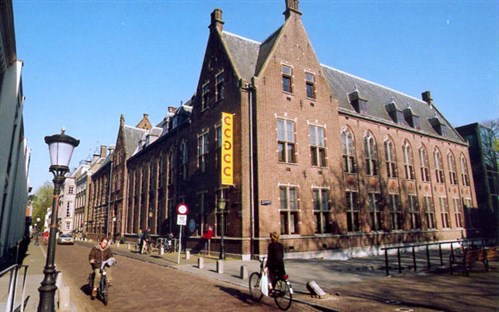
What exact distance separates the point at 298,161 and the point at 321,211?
12.0 ft

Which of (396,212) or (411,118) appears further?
Result: (411,118)

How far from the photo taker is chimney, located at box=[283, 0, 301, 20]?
78.1ft

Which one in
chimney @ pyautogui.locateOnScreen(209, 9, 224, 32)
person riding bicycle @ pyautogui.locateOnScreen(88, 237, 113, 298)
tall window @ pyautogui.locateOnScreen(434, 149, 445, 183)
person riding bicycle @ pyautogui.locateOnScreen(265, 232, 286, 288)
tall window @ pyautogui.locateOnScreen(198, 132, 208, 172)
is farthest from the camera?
tall window @ pyautogui.locateOnScreen(434, 149, 445, 183)

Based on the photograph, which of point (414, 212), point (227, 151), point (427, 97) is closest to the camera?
point (227, 151)

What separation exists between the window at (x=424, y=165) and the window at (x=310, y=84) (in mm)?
14730

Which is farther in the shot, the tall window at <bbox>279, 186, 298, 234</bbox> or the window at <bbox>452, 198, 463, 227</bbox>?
the window at <bbox>452, 198, 463, 227</bbox>

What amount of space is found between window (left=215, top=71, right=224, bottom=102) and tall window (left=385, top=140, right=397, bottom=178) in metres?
15.4

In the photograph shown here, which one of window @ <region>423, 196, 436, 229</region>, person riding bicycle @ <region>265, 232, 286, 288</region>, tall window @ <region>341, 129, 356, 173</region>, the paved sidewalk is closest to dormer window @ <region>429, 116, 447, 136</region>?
window @ <region>423, 196, 436, 229</region>

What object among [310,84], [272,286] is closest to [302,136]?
[310,84]

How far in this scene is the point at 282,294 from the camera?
8227 millimetres

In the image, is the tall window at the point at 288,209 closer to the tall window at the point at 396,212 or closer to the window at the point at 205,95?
the window at the point at 205,95

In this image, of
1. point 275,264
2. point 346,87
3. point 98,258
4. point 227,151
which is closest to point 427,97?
point 346,87

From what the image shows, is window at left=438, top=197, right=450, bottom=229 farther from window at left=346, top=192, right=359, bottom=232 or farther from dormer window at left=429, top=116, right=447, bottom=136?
window at left=346, top=192, right=359, bottom=232

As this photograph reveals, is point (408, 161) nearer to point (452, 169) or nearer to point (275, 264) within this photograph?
point (452, 169)
